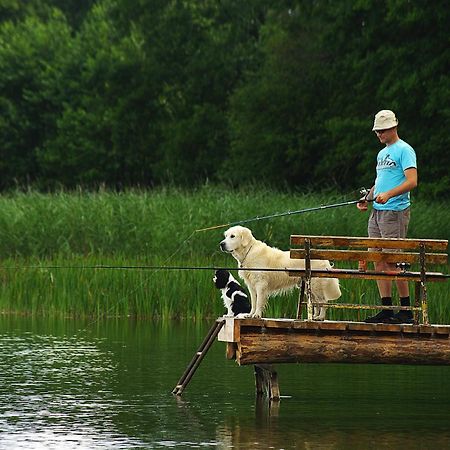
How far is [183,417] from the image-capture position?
12.0m

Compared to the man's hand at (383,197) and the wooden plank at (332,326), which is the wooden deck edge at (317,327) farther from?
the man's hand at (383,197)

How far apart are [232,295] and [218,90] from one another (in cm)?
4095

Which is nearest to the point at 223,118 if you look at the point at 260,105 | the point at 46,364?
the point at 260,105

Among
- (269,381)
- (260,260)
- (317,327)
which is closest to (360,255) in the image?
(317,327)

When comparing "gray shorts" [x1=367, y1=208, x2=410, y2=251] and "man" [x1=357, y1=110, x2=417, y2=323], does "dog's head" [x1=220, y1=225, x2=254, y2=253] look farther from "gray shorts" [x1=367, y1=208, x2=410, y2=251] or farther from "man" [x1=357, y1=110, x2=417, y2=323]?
"gray shorts" [x1=367, y1=208, x2=410, y2=251]

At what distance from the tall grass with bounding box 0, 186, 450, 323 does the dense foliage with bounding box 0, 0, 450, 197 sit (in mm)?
8768

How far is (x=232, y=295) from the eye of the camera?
1578 centimetres

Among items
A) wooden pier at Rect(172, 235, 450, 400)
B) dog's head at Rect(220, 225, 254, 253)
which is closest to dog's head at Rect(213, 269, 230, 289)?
dog's head at Rect(220, 225, 254, 253)

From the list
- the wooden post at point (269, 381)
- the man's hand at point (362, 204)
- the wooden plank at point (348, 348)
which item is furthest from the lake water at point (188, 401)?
the man's hand at point (362, 204)

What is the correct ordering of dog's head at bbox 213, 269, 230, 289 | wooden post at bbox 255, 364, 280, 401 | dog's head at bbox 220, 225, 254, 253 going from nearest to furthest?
wooden post at bbox 255, 364, 280, 401
dog's head at bbox 220, 225, 254, 253
dog's head at bbox 213, 269, 230, 289

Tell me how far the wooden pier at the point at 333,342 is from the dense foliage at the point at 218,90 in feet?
83.9

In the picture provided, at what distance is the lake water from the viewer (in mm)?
10953

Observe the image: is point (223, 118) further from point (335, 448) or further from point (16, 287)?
point (335, 448)

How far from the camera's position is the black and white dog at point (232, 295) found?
15.5 m
